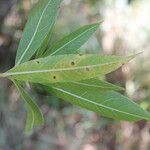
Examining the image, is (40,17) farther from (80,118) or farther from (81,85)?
(80,118)

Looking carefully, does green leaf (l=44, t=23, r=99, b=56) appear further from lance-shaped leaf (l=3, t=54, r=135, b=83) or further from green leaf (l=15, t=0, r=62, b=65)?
lance-shaped leaf (l=3, t=54, r=135, b=83)

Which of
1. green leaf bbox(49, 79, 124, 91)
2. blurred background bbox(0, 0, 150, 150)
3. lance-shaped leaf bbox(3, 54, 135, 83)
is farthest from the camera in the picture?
blurred background bbox(0, 0, 150, 150)

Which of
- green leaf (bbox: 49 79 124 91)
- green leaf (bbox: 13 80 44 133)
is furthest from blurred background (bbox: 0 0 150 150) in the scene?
green leaf (bbox: 49 79 124 91)

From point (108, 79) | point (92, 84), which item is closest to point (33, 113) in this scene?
point (92, 84)

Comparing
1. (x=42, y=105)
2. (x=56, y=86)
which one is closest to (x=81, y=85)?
(x=56, y=86)

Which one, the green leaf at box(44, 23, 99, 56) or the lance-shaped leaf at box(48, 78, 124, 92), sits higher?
the green leaf at box(44, 23, 99, 56)

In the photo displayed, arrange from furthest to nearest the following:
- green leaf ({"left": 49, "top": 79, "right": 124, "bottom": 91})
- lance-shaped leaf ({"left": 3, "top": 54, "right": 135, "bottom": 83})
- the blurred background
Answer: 1. the blurred background
2. green leaf ({"left": 49, "top": 79, "right": 124, "bottom": 91})
3. lance-shaped leaf ({"left": 3, "top": 54, "right": 135, "bottom": 83})

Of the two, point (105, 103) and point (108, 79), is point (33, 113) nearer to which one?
point (105, 103)

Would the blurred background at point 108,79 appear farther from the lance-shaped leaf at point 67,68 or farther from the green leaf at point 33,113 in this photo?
the lance-shaped leaf at point 67,68

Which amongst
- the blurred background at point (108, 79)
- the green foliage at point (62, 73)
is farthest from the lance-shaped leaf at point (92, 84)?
the blurred background at point (108, 79)
